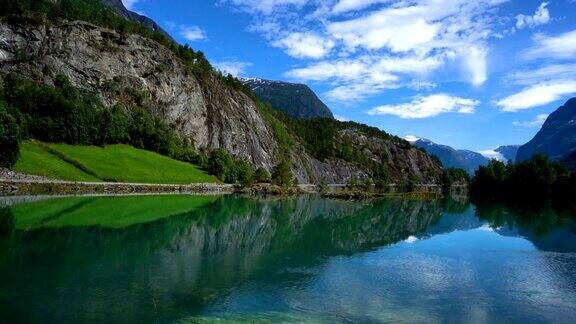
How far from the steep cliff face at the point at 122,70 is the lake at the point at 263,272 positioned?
9379 cm

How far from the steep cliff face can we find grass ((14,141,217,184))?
86.5 ft

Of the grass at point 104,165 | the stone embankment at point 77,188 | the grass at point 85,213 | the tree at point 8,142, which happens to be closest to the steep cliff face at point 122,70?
the grass at point 104,165

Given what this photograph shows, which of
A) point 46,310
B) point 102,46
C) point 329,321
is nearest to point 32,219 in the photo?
point 46,310

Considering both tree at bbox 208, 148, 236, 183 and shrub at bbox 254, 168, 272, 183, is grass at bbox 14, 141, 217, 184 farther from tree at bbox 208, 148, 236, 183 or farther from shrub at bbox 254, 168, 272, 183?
shrub at bbox 254, 168, 272, 183

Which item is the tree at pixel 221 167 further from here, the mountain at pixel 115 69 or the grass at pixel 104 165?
the mountain at pixel 115 69

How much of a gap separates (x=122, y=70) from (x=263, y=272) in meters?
148

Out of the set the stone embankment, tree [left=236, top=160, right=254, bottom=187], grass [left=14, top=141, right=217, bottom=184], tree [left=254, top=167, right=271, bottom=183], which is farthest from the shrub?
the stone embankment

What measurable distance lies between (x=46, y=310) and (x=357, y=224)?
51.5m

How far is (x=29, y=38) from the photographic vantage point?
14462cm

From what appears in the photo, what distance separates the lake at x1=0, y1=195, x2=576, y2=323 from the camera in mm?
23547

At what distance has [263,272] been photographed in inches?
1310

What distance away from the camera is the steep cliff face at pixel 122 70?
142000mm

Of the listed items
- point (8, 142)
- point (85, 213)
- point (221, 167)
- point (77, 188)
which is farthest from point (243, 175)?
point (85, 213)

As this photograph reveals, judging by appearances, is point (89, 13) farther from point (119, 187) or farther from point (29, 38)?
point (119, 187)
